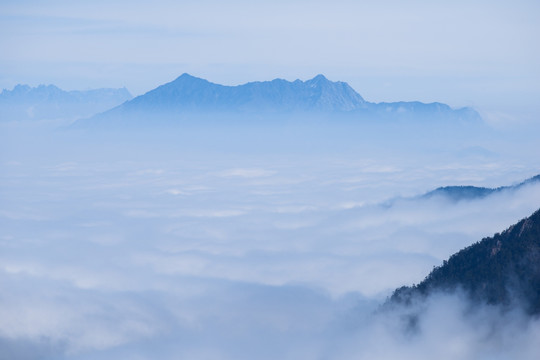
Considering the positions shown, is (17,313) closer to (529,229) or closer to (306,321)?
(306,321)

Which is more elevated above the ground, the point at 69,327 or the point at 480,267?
the point at 480,267

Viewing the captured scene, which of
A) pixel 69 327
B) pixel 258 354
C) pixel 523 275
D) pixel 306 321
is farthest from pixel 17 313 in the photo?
pixel 523 275

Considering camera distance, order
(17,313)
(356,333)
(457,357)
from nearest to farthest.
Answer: (457,357)
(356,333)
(17,313)

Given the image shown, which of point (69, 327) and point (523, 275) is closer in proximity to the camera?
point (523, 275)

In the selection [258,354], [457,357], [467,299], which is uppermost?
[467,299]

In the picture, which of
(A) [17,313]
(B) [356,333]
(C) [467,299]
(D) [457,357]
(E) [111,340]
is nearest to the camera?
(D) [457,357]

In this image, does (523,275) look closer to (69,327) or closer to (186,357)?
(186,357)

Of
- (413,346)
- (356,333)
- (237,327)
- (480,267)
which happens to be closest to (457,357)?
(413,346)
